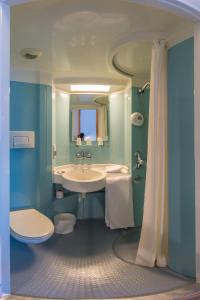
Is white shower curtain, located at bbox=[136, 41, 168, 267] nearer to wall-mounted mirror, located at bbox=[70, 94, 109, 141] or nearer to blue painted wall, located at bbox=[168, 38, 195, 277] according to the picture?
blue painted wall, located at bbox=[168, 38, 195, 277]

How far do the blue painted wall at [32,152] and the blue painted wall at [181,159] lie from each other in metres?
1.59

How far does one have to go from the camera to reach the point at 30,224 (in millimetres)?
2072

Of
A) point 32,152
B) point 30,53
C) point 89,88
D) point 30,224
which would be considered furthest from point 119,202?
point 30,53

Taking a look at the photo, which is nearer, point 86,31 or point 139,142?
point 86,31

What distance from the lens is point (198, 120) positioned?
152 centimetres

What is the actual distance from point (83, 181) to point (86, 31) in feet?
4.82

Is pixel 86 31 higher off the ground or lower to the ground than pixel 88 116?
higher

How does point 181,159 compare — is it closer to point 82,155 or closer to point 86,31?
point 86,31

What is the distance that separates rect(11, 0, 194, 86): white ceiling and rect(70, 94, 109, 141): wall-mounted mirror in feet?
2.00

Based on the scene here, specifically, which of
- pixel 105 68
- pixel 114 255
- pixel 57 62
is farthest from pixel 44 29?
pixel 114 255

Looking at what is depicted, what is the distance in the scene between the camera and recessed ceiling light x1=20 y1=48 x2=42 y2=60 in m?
2.06

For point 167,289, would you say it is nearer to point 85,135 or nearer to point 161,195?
point 161,195

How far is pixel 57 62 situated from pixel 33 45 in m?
0.42

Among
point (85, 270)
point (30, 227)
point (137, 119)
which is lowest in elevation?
point (85, 270)
